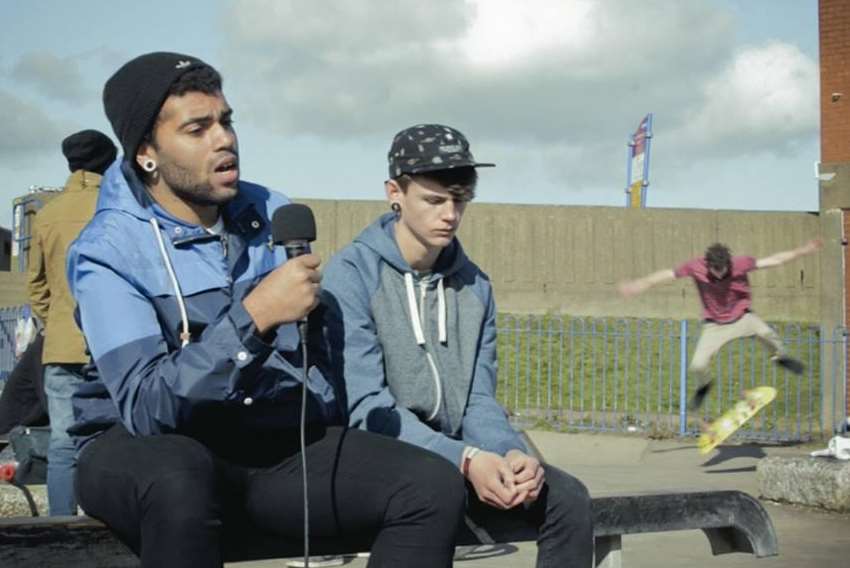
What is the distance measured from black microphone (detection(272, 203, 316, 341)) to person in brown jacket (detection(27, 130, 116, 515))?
2653 mm

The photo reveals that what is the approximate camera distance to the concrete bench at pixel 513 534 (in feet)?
10.2

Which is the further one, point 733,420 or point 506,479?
point 733,420

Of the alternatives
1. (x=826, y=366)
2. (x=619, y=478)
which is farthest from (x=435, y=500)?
(x=826, y=366)

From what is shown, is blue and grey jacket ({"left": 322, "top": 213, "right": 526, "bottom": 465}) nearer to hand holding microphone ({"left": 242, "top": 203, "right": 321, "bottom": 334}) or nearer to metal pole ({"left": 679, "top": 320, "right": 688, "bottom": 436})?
hand holding microphone ({"left": 242, "top": 203, "right": 321, "bottom": 334})

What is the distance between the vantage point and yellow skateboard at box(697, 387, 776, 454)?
12828 millimetres

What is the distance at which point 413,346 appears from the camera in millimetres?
3852

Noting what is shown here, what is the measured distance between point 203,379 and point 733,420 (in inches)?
420

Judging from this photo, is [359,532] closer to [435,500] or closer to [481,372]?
[435,500]

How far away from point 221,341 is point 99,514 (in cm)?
57

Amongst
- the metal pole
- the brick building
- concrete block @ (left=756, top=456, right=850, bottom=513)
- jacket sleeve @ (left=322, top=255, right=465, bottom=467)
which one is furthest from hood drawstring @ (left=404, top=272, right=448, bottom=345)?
the brick building

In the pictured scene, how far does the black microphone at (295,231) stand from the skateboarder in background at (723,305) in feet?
31.7

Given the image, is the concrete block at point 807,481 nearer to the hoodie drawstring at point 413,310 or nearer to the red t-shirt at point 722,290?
the red t-shirt at point 722,290

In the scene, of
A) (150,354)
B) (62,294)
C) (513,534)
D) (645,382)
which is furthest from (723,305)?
(150,354)

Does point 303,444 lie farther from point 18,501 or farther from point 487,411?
point 18,501
